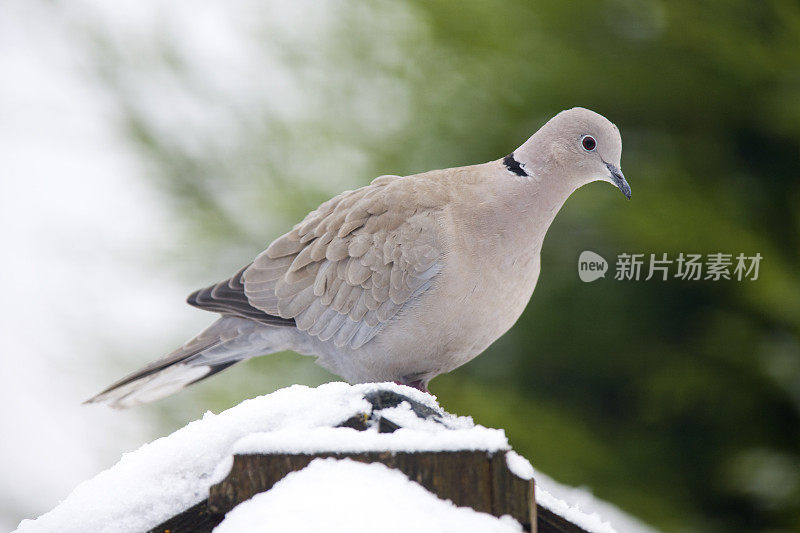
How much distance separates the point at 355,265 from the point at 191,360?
0.53 m

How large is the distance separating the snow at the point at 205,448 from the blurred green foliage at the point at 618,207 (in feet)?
5.35

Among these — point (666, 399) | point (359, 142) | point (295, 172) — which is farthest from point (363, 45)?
point (666, 399)

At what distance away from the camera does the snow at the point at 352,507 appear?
0.80 metres

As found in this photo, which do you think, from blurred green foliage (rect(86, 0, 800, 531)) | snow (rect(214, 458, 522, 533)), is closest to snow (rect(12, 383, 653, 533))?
snow (rect(214, 458, 522, 533))

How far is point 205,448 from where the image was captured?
952 mm

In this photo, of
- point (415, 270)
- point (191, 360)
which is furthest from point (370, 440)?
point (191, 360)

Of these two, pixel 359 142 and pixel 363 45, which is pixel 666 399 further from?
pixel 363 45

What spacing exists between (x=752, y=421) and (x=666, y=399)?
12.8 inches

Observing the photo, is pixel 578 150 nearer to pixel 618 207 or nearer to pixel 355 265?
pixel 355 265

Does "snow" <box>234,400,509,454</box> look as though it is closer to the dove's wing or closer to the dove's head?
the dove's wing

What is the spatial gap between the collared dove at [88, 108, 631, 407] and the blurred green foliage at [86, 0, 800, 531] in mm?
836

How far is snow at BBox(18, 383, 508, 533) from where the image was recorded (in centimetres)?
88

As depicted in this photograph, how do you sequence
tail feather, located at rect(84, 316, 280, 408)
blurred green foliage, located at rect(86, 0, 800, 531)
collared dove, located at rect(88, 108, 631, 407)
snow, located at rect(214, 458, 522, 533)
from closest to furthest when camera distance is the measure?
snow, located at rect(214, 458, 522, 533)
collared dove, located at rect(88, 108, 631, 407)
tail feather, located at rect(84, 316, 280, 408)
blurred green foliage, located at rect(86, 0, 800, 531)

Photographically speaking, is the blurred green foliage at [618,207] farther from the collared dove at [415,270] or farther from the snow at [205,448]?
the snow at [205,448]
